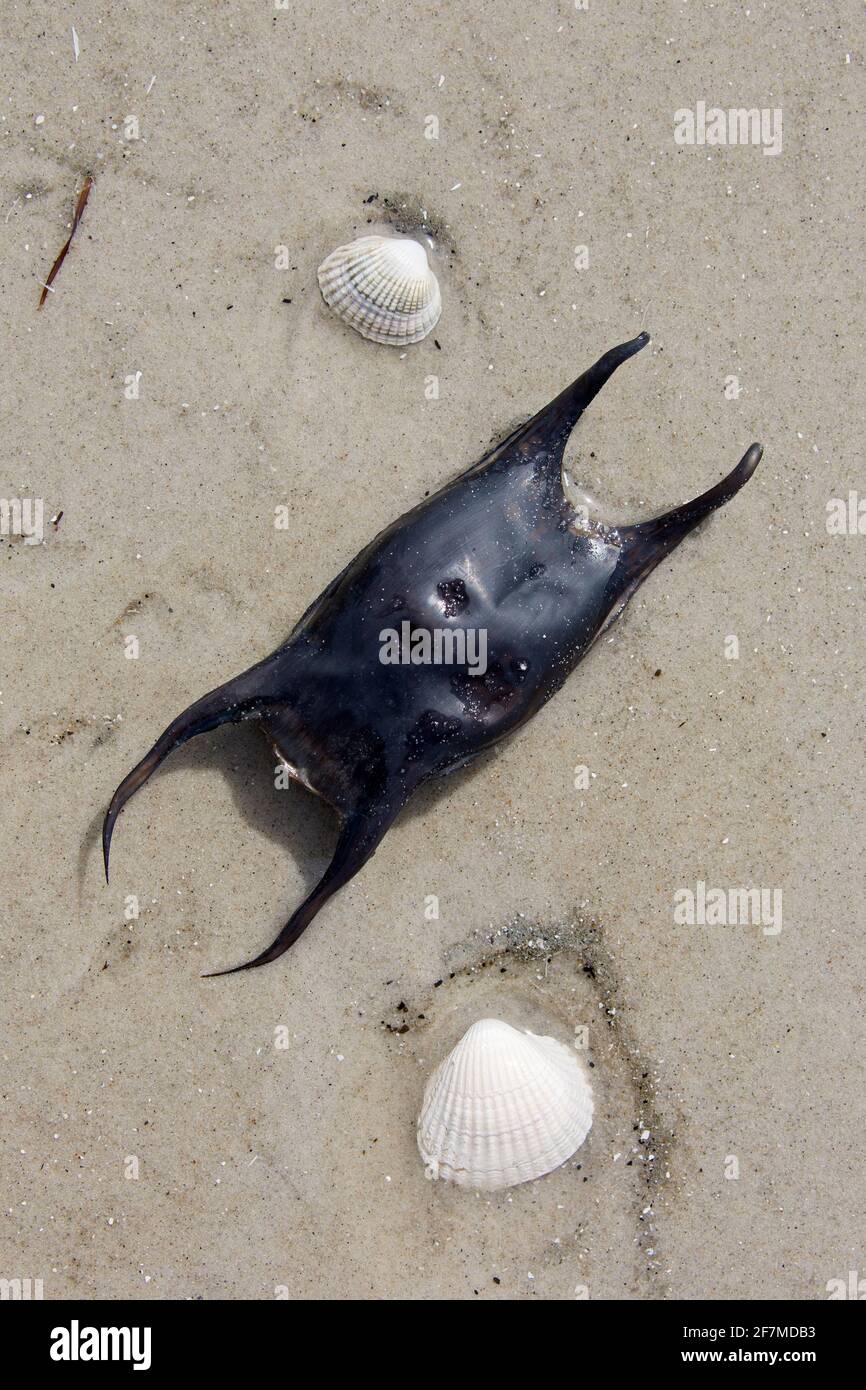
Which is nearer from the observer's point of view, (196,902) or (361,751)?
(361,751)

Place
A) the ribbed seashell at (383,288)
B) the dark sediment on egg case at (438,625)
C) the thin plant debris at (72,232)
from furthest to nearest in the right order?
the thin plant debris at (72,232) < the ribbed seashell at (383,288) < the dark sediment on egg case at (438,625)

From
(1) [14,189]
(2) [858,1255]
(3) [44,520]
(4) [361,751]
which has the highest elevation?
(1) [14,189]

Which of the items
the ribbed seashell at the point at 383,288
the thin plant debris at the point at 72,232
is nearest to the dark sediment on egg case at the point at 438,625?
the ribbed seashell at the point at 383,288

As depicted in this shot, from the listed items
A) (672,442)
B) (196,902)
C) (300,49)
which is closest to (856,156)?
(672,442)

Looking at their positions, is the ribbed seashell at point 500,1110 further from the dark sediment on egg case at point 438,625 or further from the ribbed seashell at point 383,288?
the ribbed seashell at point 383,288

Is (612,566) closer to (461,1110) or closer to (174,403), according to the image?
(174,403)

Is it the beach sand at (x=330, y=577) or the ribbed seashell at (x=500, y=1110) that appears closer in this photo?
the ribbed seashell at (x=500, y=1110)

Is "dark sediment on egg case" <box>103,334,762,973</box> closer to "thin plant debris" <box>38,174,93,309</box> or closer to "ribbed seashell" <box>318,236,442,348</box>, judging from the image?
"ribbed seashell" <box>318,236,442,348</box>

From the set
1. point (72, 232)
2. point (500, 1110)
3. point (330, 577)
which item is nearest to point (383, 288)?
point (330, 577)
